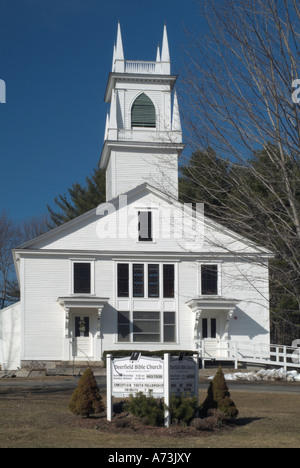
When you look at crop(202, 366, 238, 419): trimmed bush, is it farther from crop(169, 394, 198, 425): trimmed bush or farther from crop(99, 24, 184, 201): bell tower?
crop(99, 24, 184, 201): bell tower

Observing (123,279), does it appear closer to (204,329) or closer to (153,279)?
(153,279)

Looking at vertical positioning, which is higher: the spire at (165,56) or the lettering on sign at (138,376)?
the spire at (165,56)

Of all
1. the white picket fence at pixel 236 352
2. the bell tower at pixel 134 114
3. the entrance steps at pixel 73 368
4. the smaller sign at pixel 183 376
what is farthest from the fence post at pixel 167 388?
the bell tower at pixel 134 114

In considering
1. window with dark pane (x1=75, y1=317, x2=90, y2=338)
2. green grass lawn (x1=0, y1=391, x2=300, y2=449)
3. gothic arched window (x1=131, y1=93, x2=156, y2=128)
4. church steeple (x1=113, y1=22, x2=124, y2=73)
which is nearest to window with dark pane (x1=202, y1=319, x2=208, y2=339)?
window with dark pane (x1=75, y1=317, x2=90, y2=338)

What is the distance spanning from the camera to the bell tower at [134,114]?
132ft

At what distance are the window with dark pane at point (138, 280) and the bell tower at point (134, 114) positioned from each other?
Answer: 18.9ft

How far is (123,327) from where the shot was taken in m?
35.1

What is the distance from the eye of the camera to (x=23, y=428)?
44.0 feet

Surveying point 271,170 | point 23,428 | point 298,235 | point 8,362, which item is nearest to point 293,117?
point 271,170

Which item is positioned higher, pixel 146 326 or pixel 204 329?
pixel 146 326

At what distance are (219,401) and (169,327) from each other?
20665mm

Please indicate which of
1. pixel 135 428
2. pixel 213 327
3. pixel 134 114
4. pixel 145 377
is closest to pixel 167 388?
pixel 145 377

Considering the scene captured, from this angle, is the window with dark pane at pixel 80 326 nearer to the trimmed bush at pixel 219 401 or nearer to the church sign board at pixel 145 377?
the trimmed bush at pixel 219 401
